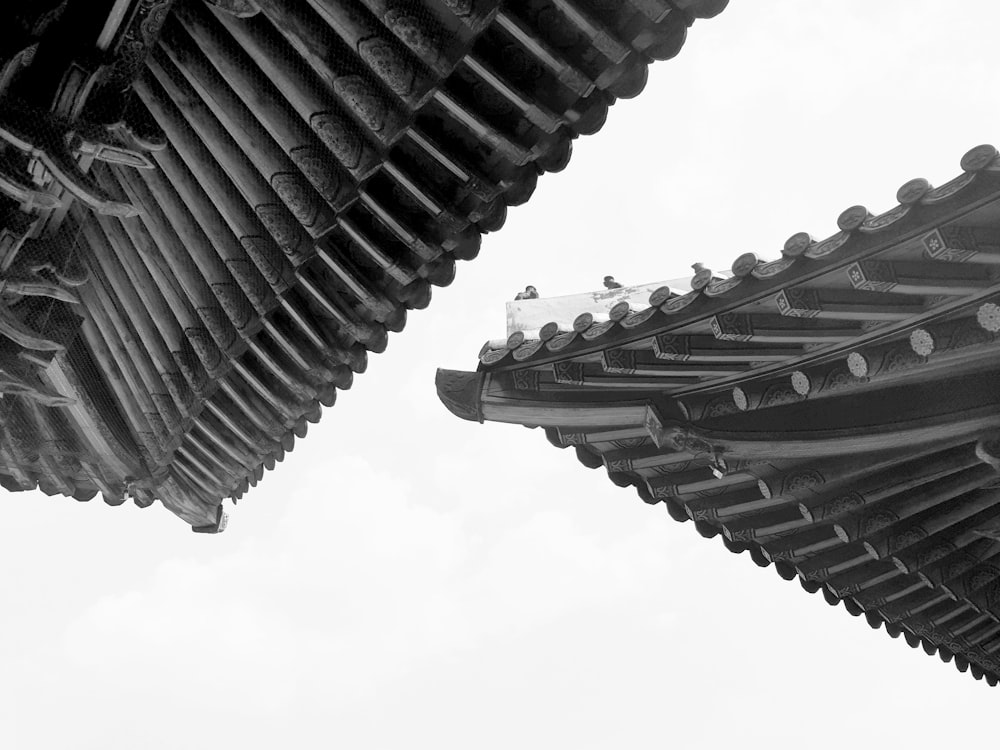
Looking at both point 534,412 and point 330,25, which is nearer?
point 330,25

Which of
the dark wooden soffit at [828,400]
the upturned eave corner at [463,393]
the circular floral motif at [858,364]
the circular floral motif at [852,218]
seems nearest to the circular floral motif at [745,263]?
the dark wooden soffit at [828,400]

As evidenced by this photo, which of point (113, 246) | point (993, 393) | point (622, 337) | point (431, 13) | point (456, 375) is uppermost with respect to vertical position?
point (993, 393)

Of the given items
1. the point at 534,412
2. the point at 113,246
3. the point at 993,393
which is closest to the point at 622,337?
the point at 534,412

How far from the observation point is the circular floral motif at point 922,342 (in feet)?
23.0

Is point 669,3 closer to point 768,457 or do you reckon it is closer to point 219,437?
point 768,457

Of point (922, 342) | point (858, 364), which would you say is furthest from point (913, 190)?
point (858, 364)

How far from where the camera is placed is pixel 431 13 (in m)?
6.25

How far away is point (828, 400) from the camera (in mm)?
8523

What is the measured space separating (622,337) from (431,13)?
267 cm

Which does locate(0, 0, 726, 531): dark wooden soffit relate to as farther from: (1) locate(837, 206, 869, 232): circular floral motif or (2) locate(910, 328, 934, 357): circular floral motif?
(2) locate(910, 328, 934, 357): circular floral motif

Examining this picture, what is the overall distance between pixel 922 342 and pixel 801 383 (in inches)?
44.3

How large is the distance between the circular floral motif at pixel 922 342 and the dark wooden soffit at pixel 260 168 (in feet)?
7.22

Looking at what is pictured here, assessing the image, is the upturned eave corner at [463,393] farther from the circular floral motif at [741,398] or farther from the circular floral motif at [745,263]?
the circular floral motif at [745,263]

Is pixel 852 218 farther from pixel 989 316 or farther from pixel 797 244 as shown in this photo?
pixel 989 316
